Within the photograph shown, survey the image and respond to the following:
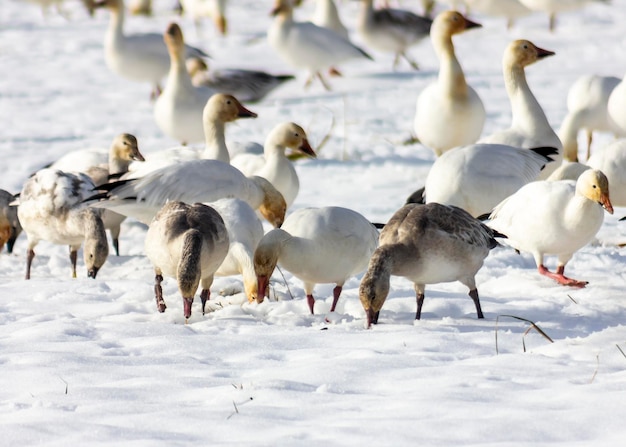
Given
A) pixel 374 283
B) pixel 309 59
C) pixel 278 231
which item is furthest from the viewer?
pixel 309 59

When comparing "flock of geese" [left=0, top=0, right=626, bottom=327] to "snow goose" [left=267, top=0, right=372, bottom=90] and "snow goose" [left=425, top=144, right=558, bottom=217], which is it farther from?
"snow goose" [left=267, top=0, right=372, bottom=90]

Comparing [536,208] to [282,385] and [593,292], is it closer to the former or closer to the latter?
[593,292]

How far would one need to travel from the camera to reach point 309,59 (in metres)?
14.4

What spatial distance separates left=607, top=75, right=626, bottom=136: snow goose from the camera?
980 centimetres

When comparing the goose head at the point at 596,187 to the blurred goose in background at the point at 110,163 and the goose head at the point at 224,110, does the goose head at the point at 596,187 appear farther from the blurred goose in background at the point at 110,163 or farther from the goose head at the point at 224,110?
the goose head at the point at 224,110

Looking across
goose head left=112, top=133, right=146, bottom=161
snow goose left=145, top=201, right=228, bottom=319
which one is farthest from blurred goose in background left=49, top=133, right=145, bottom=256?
snow goose left=145, top=201, right=228, bottom=319

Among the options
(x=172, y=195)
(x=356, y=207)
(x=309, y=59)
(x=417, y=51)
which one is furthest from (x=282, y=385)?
(x=417, y=51)

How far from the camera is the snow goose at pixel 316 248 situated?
229 inches

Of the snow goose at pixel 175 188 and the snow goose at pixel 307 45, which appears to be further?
the snow goose at pixel 307 45

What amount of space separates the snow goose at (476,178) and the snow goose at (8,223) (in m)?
3.04

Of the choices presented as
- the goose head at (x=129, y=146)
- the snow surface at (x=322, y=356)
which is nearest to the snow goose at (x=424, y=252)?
the snow surface at (x=322, y=356)

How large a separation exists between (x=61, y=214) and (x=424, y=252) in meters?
2.90

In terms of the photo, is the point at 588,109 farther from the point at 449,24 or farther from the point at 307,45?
the point at 307,45

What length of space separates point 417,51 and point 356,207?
9.12m
